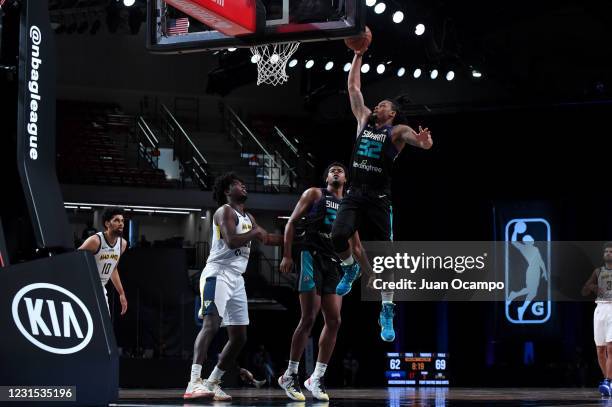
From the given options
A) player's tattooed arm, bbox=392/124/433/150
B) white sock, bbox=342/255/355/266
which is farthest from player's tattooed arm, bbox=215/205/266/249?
player's tattooed arm, bbox=392/124/433/150

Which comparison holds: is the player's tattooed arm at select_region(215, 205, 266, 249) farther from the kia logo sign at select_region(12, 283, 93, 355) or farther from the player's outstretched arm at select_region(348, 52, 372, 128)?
the kia logo sign at select_region(12, 283, 93, 355)

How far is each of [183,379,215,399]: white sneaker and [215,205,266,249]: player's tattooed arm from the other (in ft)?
4.15

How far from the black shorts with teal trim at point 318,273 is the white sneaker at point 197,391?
1.24 meters

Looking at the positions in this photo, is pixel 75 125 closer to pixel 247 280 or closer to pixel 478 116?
pixel 247 280

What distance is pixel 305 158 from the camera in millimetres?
24938

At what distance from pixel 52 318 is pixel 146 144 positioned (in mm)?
19097

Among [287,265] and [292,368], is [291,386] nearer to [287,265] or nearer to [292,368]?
[292,368]

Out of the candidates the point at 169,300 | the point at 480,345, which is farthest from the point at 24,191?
the point at 480,345

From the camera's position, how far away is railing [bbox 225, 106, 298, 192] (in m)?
24.6

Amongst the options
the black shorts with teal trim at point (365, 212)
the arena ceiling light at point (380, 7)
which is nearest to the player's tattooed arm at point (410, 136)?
the black shorts with teal trim at point (365, 212)

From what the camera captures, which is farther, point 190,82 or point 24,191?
point 190,82

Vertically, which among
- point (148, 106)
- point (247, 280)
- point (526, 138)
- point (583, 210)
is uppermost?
point (148, 106)

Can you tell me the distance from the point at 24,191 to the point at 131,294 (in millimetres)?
11928

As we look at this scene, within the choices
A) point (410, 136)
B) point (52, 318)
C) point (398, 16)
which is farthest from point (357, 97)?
point (398, 16)
